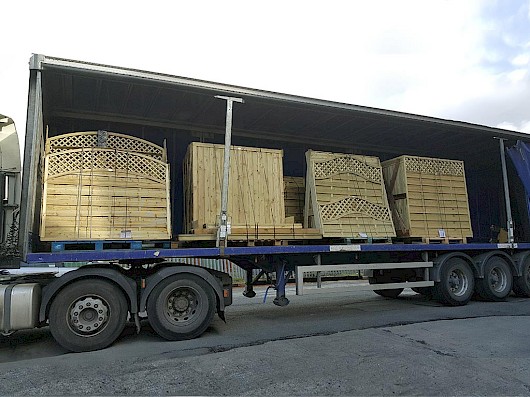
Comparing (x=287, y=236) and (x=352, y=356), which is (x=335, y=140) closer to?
(x=287, y=236)

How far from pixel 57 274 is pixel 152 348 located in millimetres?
2015

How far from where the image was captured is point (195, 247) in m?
6.84

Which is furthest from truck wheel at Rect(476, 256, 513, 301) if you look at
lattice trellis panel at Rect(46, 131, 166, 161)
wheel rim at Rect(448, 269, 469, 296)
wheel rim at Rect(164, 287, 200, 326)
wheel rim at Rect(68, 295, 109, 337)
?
wheel rim at Rect(68, 295, 109, 337)

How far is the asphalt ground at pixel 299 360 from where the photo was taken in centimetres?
414

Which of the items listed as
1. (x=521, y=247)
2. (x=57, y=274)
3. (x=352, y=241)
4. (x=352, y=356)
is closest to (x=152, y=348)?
(x=57, y=274)

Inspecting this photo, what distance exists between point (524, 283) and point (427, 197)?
3433mm

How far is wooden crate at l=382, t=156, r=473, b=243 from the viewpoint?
8914 mm

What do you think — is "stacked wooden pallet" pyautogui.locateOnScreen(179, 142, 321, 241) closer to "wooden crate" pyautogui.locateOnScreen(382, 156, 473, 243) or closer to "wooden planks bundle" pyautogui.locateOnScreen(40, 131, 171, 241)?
"wooden planks bundle" pyautogui.locateOnScreen(40, 131, 171, 241)

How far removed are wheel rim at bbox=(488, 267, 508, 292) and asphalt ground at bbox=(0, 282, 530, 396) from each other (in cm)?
173

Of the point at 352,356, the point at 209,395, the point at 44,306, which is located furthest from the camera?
the point at 44,306

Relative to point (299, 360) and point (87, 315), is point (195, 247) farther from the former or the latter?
point (299, 360)

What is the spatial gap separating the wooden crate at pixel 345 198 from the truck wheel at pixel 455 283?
5.10 feet

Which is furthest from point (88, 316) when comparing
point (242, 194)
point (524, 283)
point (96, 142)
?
point (524, 283)

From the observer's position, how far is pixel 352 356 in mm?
5090
